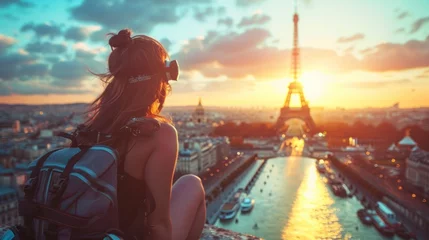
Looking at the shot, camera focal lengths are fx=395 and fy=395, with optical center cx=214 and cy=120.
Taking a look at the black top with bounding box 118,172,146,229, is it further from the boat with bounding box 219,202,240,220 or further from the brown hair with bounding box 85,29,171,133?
the boat with bounding box 219,202,240,220

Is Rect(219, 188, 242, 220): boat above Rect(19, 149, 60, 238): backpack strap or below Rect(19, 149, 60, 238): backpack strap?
below

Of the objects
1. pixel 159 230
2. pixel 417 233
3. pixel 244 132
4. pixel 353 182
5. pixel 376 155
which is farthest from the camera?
pixel 244 132

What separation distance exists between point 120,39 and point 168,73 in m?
0.11

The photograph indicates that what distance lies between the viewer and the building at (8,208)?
6.49 m

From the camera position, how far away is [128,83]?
762 mm

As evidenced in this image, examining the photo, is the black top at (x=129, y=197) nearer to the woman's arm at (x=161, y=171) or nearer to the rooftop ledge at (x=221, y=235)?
the woman's arm at (x=161, y=171)

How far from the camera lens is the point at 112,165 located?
0.63 metres

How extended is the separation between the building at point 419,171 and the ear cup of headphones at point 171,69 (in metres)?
9.70

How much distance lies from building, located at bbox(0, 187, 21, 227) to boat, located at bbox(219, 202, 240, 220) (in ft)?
11.3

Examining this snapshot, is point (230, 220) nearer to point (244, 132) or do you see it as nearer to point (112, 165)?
point (112, 165)

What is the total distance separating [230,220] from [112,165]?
6476 mm

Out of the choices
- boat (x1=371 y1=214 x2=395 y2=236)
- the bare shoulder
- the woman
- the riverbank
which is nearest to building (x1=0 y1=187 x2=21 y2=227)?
boat (x1=371 y1=214 x2=395 y2=236)

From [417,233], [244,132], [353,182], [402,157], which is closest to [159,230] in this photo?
[417,233]

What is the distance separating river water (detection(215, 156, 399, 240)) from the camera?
5.32 meters
